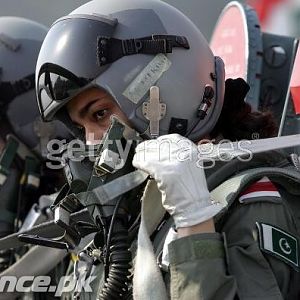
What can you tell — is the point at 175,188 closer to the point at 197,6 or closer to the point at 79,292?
the point at 79,292

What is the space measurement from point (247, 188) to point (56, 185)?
1.65 metres

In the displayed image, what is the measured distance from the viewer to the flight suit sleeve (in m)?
1.67

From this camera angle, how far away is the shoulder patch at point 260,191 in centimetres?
184

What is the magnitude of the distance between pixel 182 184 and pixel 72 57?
1.98 feet

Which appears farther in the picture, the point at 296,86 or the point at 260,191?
the point at 296,86

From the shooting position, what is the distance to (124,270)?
1920 mm

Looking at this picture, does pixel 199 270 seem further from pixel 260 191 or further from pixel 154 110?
pixel 154 110

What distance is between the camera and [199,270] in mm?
1682

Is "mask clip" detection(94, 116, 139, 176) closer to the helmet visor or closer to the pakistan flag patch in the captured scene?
the helmet visor

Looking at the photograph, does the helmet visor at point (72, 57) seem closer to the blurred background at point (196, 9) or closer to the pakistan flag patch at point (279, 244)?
the pakistan flag patch at point (279, 244)

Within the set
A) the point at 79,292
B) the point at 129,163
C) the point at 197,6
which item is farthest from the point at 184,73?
the point at 197,6

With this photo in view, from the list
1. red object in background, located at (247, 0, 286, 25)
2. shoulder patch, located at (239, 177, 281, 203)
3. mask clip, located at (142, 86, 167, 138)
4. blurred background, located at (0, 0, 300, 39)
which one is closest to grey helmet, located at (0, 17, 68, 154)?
mask clip, located at (142, 86, 167, 138)

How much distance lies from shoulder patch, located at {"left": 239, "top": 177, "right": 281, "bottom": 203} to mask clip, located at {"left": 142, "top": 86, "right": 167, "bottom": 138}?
0.34 m

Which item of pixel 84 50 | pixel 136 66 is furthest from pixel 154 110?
pixel 84 50
